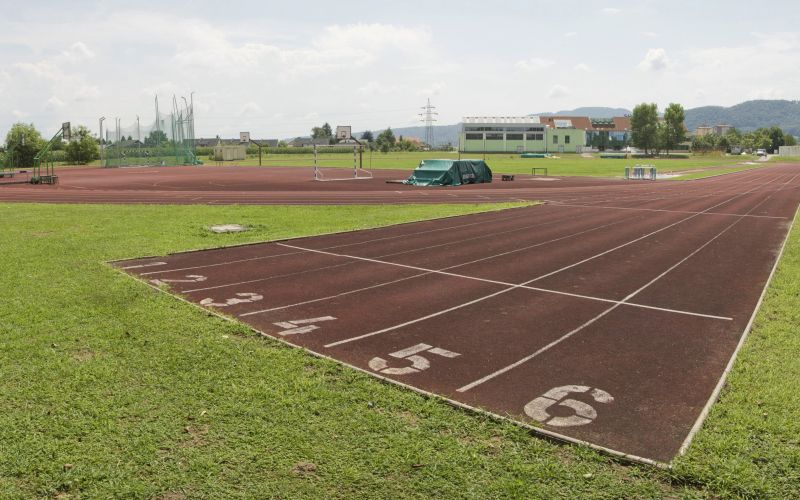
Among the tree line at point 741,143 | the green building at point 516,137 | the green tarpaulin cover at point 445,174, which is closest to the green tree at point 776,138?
the tree line at point 741,143

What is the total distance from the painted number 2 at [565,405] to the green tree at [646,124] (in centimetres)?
15058

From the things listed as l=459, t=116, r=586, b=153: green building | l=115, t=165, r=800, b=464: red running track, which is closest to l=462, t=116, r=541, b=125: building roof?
l=459, t=116, r=586, b=153: green building

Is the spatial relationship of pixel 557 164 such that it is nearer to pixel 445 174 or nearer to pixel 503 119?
pixel 445 174

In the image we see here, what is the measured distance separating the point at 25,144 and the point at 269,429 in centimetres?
7386

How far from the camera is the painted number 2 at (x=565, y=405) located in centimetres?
563

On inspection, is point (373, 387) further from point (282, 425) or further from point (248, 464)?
point (248, 464)

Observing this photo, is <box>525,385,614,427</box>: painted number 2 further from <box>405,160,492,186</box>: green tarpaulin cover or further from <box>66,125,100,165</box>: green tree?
<box>66,125,100,165</box>: green tree

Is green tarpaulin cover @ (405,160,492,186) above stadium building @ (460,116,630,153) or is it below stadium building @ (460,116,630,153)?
below

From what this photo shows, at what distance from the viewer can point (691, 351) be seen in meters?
7.67

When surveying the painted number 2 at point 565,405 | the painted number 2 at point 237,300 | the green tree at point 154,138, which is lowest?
the painted number 2 at point 565,405

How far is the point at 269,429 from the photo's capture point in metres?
5.33

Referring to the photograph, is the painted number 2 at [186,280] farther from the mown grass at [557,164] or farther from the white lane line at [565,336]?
the mown grass at [557,164]

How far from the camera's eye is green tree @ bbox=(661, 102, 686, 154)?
14282 cm

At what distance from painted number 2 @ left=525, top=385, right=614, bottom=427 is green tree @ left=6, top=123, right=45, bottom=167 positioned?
71.5 metres
